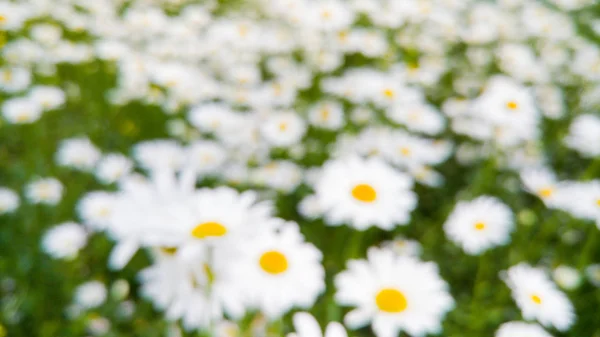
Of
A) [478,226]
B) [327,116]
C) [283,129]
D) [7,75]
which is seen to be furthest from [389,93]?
[7,75]

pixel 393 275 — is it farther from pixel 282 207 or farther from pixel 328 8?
pixel 328 8

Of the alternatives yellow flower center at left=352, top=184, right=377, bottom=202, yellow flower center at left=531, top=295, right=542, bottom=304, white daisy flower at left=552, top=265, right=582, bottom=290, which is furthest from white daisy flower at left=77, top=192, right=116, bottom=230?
white daisy flower at left=552, top=265, right=582, bottom=290

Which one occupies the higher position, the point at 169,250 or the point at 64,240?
the point at 169,250

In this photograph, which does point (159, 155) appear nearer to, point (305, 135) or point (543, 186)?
point (305, 135)

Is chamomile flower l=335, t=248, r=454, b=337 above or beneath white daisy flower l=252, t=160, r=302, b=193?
above

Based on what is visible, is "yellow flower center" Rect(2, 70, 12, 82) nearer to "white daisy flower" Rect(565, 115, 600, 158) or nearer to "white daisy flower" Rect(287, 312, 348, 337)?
"white daisy flower" Rect(287, 312, 348, 337)

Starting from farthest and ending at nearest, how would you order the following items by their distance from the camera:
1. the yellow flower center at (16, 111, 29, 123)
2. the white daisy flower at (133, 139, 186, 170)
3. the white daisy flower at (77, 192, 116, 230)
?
the yellow flower center at (16, 111, 29, 123)
the white daisy flower at (133, 139, 186, 170)
the white daisy flower at (77, 192, 116, 230)
